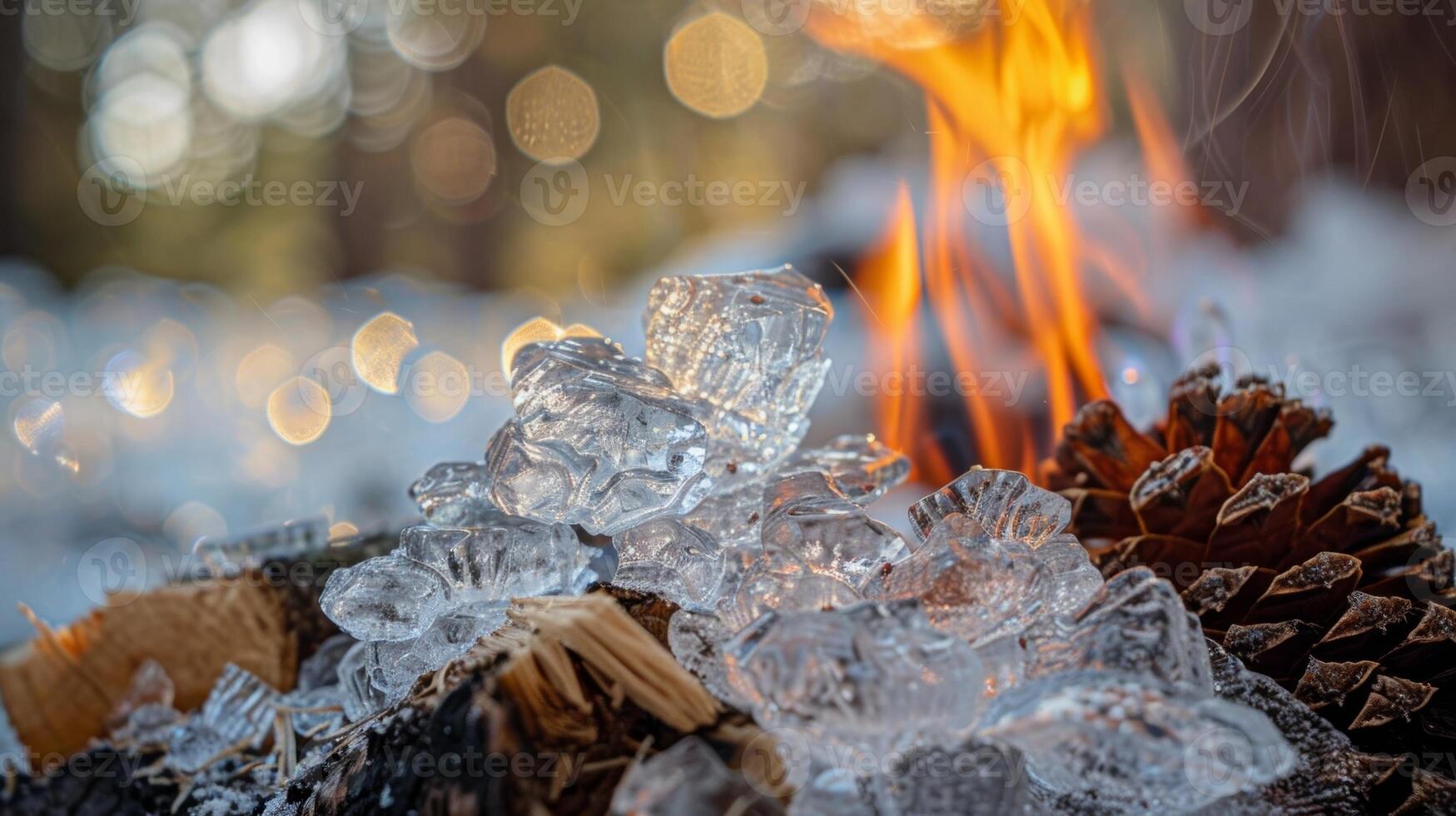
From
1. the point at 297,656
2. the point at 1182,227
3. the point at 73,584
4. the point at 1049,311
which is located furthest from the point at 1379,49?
the point at 73,584

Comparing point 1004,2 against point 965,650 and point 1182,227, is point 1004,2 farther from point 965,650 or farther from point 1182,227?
point 965,650

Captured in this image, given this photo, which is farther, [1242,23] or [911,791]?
[1242,23]

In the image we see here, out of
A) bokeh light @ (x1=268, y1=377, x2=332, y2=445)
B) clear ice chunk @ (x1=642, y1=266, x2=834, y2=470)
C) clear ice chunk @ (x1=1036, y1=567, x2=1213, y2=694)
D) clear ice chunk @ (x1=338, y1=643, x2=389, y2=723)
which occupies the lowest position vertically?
bokeh light @ (x1=268, y1=377, x2=332, y2=445)

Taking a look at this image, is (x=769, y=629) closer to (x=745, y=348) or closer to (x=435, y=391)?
(x=745, y=348)

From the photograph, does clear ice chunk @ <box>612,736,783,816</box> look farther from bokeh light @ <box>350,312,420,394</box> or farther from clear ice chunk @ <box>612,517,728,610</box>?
bokeh light @ <box>350,312,420,394</box>

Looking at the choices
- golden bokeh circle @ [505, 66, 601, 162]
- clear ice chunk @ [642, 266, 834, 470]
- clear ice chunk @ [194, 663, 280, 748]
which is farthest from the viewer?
golden bokeh circle @ [505, 66, 601, 162]

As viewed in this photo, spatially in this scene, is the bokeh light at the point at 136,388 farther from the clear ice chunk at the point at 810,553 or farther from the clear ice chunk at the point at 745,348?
the clear ice chunk at the point at 810,553

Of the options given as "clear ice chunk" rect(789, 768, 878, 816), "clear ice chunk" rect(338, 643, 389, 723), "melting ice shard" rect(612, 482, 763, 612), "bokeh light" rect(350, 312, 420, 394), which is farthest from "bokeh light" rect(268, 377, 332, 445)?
"clear ice chunk" rect(789, 768, 878, 816)
